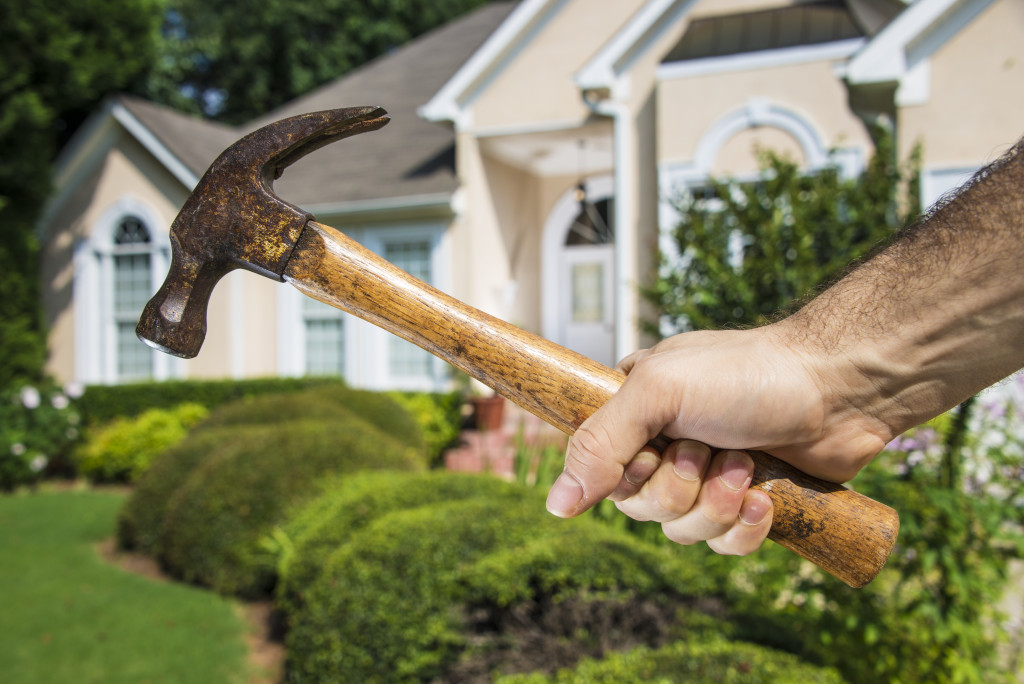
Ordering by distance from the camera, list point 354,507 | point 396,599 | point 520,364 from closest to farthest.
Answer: point 520,364 < point 396,599 < point 354,507

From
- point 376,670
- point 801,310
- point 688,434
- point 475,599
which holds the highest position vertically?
point 801,310

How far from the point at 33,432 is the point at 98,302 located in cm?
294

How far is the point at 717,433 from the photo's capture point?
1302 mm

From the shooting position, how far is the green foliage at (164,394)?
10.6 metres

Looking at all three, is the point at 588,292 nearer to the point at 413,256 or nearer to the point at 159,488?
the point at 413,256

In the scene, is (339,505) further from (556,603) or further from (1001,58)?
(1001,58)

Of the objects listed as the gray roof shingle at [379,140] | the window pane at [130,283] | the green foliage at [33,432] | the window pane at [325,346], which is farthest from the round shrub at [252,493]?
the window pane at [130,283]

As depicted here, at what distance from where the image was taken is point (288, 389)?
34.6ft

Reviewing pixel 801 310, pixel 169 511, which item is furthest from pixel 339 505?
pixel 801 310

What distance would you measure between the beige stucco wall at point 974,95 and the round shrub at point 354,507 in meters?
5.74

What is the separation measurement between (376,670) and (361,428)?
2866 mm

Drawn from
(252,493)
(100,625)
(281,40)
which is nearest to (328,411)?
(252,493)

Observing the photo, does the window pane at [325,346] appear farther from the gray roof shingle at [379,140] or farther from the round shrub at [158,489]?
the round shrub at [158,489]

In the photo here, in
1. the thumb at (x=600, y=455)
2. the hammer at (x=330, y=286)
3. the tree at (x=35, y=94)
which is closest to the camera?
the thumb at (x=600, y=455)
